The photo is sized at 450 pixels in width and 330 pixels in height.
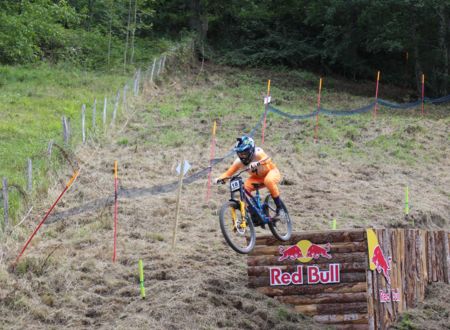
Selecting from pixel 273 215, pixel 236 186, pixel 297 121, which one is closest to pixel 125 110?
pixel 297 121

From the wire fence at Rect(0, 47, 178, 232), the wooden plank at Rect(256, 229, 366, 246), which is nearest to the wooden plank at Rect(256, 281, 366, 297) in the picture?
the wooden plank at Rect(256, 229, 366, 246)

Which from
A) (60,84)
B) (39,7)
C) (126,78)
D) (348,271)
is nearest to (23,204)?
(348,271)

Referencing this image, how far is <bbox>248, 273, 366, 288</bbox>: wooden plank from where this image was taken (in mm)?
12906

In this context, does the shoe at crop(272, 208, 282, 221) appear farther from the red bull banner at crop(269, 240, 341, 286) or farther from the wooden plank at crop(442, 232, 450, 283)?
the wooden plank at crop(442, 232, 450, 283)

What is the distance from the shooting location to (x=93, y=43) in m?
43.2

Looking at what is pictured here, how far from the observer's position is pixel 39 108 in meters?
27.6

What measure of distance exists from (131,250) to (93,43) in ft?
100

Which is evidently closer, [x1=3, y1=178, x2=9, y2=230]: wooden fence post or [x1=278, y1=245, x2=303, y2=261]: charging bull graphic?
[x1=278, y1=245, x2=303, y2=261]: charging bull graphic

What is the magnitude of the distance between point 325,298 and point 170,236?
4300 millimetres

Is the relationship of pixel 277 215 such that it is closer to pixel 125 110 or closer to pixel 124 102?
pixel 125 110

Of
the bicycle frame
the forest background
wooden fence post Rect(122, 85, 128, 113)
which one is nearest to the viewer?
the bicycle frame

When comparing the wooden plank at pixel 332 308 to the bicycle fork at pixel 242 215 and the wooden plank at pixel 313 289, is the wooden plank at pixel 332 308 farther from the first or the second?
the bicycle fork at pixel 242 215

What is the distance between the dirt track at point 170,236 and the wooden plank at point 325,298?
289 millimetres

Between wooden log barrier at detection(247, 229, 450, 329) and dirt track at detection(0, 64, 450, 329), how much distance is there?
0.38 metres
